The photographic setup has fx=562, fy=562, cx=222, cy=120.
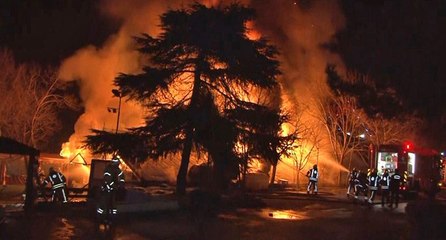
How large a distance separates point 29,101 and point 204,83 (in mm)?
25396

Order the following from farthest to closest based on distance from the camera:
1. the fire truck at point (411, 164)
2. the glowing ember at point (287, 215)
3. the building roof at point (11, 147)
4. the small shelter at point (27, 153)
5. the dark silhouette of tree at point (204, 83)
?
the fire truck at point (411, 164) → the dark silhouette of tree at point (204, 83) → the glowing ember at point (287, 215) → the small shelter at point (27, 153) → the building roof at point (11, 147)

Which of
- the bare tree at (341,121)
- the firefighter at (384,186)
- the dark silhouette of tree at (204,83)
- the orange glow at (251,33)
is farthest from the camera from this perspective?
the bare tree at (341,121)

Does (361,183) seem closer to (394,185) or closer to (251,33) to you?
(394,185)

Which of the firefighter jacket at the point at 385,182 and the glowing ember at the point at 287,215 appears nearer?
the glowing ember at the point at 287,215

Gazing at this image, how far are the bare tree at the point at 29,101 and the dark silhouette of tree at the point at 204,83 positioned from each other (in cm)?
2226

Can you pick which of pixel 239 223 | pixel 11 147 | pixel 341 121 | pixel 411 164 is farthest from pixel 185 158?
pixel 341 121

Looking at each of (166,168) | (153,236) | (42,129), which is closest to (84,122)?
(42,129)

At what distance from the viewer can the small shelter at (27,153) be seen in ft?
49.1

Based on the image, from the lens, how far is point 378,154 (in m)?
30.2

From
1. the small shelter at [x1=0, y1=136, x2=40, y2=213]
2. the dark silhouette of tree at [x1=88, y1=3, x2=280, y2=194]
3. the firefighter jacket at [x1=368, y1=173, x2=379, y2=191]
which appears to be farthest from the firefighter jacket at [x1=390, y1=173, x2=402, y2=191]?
the small shelter at [x1=0, y1=136, x2=40, y2=213]

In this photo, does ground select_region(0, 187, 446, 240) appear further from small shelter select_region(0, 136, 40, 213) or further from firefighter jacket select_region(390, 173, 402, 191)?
firefighter jacket select_region(390, 173, 402, 191)

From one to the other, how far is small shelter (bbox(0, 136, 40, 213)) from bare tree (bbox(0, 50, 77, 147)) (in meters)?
27.1

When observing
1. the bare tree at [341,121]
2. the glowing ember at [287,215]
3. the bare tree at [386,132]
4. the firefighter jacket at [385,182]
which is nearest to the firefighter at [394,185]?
the firefighter jacket at [385,182]

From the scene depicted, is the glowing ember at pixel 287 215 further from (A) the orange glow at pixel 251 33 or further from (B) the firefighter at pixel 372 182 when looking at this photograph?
(A) the orange glow at pixel 251 33
